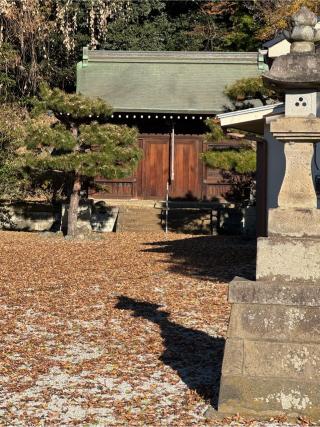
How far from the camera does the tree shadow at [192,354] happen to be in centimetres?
726

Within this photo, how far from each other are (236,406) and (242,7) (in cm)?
3141

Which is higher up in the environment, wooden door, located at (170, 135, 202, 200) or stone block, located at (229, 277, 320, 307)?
wooden door, located at (170, 135, 202, 200)

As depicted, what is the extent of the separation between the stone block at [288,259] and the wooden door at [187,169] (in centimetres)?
2041

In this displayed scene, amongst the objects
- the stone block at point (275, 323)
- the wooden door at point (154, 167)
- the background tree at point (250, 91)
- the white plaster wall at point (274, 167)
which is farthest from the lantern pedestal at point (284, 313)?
the wooden door at point (154, 167)

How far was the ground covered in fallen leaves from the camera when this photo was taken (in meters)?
6.60

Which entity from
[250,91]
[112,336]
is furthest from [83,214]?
[112,336]

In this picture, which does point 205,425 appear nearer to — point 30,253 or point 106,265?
point 106,265

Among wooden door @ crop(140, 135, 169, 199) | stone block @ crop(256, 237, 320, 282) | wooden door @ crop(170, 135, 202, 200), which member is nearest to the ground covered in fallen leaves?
stone block @ crop(256, 237, 320, 282)

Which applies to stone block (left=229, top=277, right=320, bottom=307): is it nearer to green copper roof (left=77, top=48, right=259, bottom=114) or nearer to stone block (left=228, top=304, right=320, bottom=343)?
stone block (left=228, top=304, right=320, bottom=343)

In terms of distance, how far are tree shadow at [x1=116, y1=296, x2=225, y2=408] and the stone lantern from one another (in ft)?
1.56

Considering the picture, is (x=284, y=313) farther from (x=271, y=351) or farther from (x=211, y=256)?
(x=211, y=256)

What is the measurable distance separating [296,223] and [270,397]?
135 cm

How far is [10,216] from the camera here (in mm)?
24469

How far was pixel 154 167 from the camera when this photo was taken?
89.4 feet
